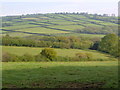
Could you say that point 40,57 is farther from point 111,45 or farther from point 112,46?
point 112,46

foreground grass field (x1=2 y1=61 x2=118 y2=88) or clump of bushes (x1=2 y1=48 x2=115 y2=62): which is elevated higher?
foreground grass field (x1=2 y1=61 x2=118 y2=88)

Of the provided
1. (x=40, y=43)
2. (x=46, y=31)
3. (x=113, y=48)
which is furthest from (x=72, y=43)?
(x=46, y=31)

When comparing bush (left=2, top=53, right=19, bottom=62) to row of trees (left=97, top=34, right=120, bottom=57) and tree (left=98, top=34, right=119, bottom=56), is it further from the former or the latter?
tree (left=98, top=34, right=119, bottom=56)

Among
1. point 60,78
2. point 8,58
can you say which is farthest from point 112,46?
point 60,78

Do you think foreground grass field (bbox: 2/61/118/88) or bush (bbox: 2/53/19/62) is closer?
foreground grass field (bbox: 2/61/118/88)

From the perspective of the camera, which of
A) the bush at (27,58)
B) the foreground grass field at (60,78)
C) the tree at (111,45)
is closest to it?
the foreground grass field at (60,78)

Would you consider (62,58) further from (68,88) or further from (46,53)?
(68,88)

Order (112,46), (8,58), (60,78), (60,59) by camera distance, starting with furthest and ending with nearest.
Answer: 1. (112,46)
2. (60,59)
3. (8,58)
4. (60,78)

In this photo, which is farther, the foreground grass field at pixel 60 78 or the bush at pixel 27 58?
the bush at pixel 27 58

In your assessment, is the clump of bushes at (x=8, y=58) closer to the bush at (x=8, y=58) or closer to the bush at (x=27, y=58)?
the bush at (x=8, y=58)

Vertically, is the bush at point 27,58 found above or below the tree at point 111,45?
below

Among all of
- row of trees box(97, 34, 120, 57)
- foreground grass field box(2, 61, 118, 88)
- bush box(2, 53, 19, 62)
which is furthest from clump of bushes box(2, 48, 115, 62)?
foreground grass field box(2, 61, 118, 88)

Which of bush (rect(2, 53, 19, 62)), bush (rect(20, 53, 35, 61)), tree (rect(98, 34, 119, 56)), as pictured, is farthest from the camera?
Result: tree (rect(98, 34, 119, 56))

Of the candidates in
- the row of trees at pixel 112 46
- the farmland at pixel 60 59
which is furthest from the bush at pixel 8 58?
the row of trees at pixel 112 46
